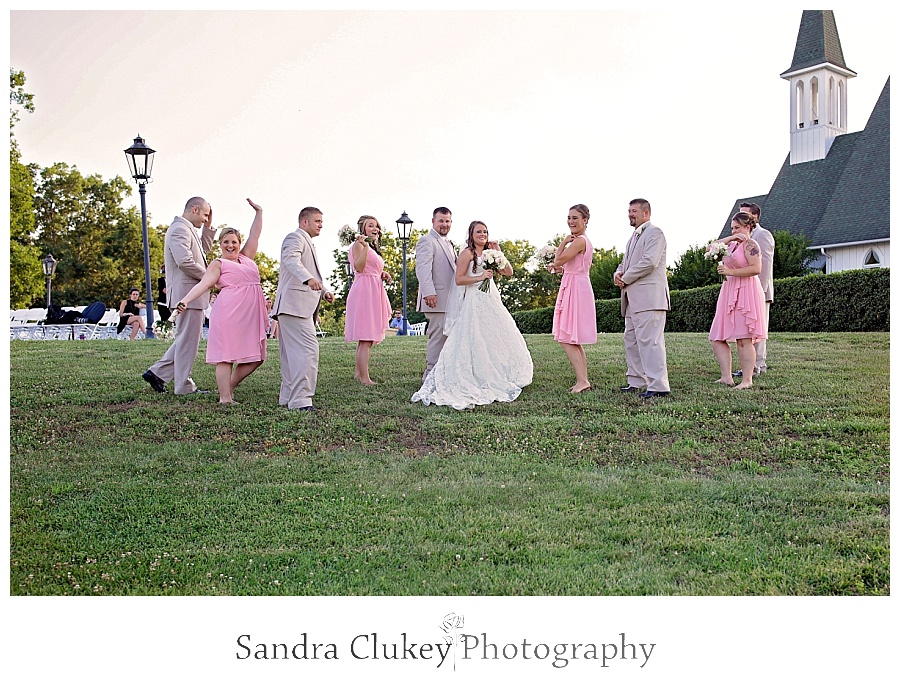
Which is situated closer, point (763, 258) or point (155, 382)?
point (155, 382)

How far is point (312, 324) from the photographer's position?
335 inches

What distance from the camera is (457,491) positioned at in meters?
5.81

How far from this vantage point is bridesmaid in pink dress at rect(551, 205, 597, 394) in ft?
29.6

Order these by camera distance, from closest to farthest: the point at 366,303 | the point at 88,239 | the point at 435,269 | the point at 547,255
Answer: the point at 547,255 → the point at 435,269 → the point at 366,303 → the point at 88,239

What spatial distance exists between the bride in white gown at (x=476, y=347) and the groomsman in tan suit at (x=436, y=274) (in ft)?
0.94

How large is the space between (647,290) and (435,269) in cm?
248

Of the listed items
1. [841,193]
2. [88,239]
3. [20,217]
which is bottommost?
[20,217]

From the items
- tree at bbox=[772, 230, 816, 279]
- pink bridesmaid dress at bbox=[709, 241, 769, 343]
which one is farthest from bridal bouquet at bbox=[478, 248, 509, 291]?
tree at bbox=[772, 230, 816, 279]

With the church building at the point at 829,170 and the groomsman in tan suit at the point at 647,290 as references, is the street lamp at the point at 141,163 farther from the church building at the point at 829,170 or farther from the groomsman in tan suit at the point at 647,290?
the church building at the point at 829,170

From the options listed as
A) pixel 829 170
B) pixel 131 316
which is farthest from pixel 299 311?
pixel 829 170

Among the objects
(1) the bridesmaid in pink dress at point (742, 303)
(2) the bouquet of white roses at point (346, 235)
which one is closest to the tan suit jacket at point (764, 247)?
(1) the bridesmaid in pink dress at point (742, 303)

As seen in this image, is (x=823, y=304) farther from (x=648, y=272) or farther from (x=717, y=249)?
(x=648, y=272)
